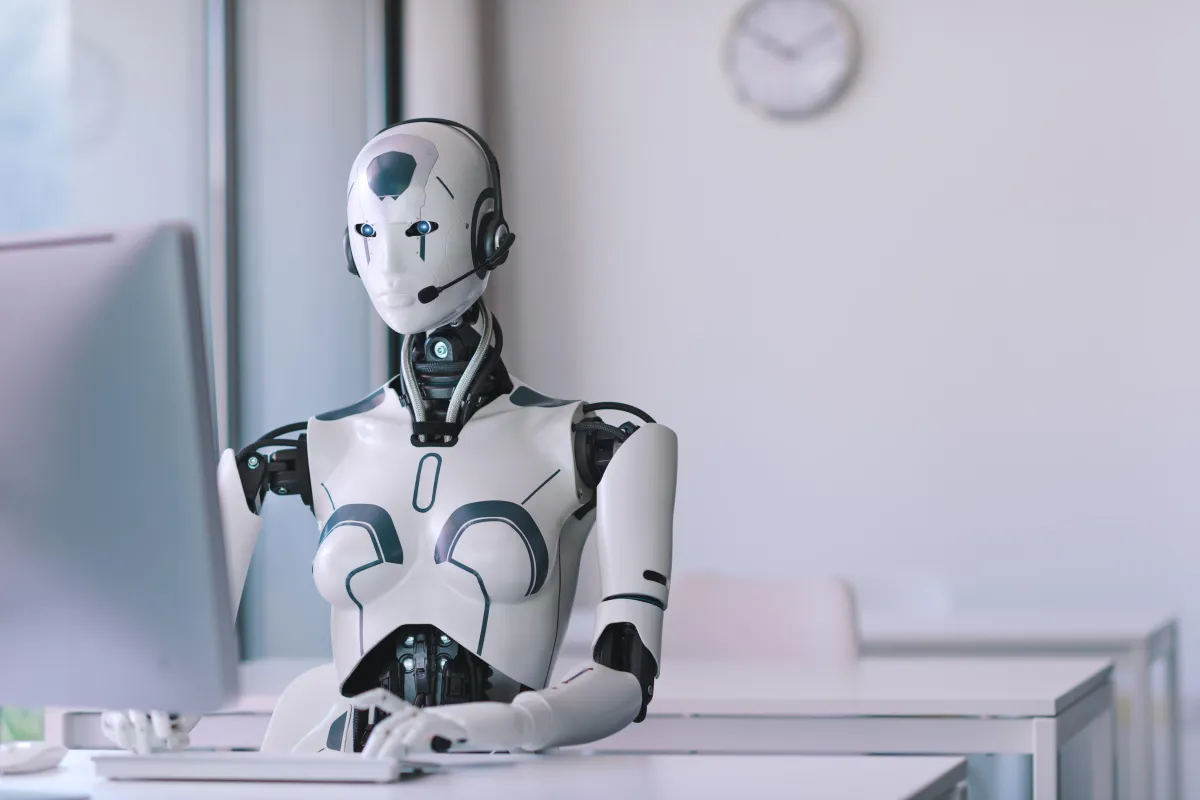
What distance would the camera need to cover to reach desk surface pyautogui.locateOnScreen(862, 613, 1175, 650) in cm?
274

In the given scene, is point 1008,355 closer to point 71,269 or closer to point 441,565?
point 441,565

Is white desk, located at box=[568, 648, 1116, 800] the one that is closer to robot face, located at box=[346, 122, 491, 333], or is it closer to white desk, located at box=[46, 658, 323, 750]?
white desk, located at box=[46, 658, 323, 750]

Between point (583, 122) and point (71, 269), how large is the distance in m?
3.09

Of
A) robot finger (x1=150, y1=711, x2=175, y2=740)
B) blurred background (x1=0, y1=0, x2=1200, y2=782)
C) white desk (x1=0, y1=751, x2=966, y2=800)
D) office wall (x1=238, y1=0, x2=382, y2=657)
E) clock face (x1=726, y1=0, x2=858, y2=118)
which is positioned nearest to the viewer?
white desk (x1=0, y1=751, x2=966, y2=800)

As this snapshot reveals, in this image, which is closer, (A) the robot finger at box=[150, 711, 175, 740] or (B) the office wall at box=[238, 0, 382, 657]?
(A) the robot finger at box=[150, 711, 175, 740]

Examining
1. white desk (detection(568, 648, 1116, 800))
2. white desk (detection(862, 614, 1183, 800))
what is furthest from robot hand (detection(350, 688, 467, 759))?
white desk (detection(862, 614, 1183, 800))

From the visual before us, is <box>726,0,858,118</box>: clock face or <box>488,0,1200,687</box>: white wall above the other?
<box>726,0,858,118</box>: clock face

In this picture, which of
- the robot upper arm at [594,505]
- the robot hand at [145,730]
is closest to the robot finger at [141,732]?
the robot hand at [145,730]

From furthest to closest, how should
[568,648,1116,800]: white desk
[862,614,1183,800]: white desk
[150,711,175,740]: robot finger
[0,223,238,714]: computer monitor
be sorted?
[862,614,1183,800]: white desk, [568,648,1116,800]: white desk, [150,711,175,740]: robot finger, [0,223,238,714]: computer monitor

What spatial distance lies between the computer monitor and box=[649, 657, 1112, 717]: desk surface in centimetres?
114

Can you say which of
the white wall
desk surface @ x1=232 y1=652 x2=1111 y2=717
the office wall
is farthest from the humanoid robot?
the white wall

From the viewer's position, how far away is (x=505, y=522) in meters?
1.41

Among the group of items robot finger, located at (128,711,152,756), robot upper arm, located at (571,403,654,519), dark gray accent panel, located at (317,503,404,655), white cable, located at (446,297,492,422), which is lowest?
robot finger, located at (128,711,152,756)

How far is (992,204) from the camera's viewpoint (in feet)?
11.7
